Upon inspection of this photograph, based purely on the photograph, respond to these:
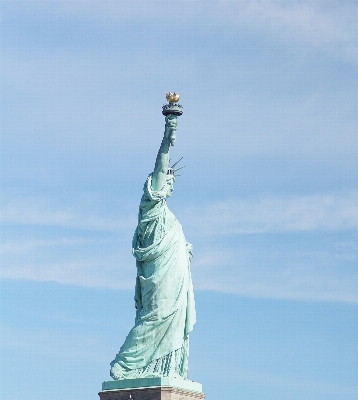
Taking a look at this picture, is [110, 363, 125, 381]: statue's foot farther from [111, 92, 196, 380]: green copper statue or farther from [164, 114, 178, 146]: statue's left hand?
[164, 114, 178, 146]: statue's left hand

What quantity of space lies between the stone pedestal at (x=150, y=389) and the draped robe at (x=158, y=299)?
389 mm

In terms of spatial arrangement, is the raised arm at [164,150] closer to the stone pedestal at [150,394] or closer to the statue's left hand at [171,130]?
the statue's left hand at [171,130]

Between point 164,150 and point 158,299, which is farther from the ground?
point 164,150

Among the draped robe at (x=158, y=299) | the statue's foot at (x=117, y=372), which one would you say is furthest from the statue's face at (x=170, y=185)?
the statue's foot at (x=117, y=372)

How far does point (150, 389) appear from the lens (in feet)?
129

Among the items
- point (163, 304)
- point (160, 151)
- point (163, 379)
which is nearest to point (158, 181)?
point (160, 151)

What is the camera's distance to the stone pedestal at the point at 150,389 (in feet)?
128

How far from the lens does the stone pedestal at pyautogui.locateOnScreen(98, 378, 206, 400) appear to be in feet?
128

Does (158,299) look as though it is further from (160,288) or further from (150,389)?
(150,389)

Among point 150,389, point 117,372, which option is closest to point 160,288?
point 117,372

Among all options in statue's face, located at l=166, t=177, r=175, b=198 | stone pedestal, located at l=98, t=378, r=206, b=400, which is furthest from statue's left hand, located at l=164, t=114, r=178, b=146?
stone pedestal, located at l=98, t=378, r=206, b=400

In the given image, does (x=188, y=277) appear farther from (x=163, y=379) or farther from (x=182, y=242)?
(x=163, y=379)

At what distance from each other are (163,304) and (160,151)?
496 centimetres

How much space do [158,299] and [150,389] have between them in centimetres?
306
